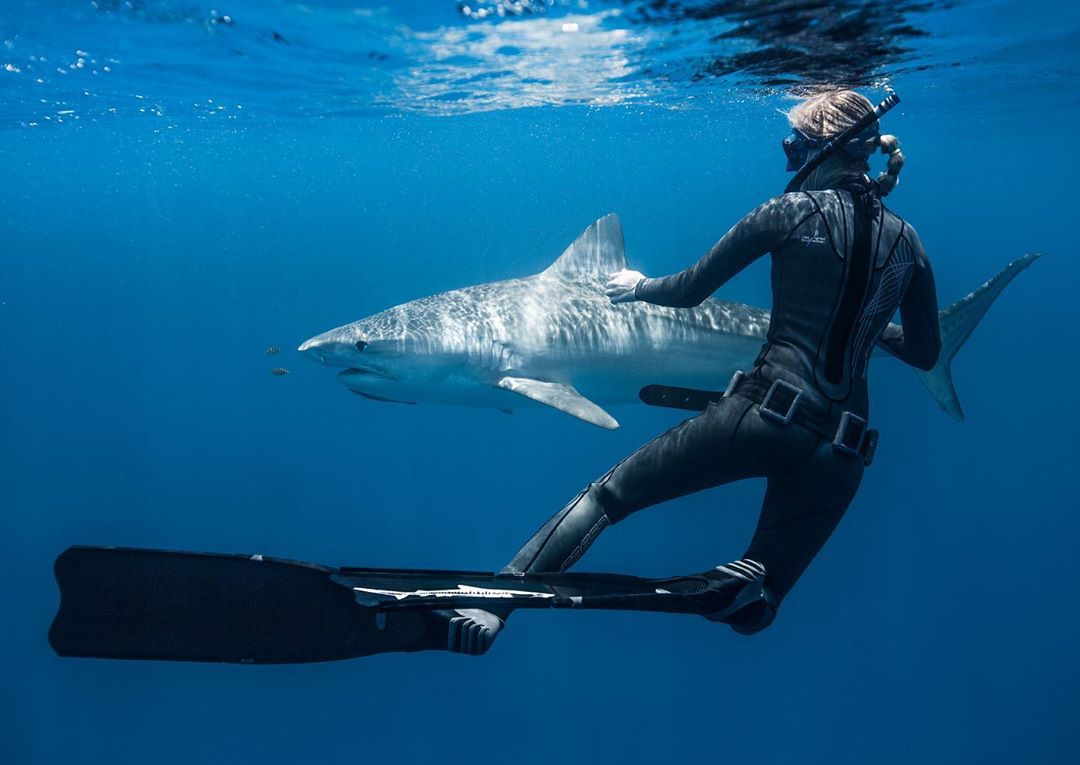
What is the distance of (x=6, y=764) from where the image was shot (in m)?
13.8

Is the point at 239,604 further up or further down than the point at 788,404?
further down

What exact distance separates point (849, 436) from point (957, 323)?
4.46 m

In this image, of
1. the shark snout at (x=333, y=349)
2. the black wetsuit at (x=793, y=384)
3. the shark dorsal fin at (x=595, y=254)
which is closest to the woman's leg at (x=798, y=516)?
the black wetsuit at (x=793, y=384)

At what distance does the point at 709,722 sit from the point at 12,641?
49.7ft

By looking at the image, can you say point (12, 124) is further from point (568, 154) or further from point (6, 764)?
point (568, 154)

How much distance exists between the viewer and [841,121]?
14.0 feet

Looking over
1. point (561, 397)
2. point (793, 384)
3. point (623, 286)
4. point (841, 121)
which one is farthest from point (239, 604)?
point (561, 397)

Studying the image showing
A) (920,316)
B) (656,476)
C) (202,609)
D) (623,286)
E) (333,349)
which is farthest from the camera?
(333,349)

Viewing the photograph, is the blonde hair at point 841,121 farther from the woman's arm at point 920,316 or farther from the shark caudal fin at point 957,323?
the shark caudal fin at point 957,323

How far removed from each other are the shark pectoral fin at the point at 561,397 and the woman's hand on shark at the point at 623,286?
6.27 feet

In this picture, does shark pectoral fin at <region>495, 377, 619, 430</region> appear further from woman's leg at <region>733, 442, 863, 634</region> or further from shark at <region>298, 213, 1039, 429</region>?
woman's leg at <region>733, 442, 863, 634</region>

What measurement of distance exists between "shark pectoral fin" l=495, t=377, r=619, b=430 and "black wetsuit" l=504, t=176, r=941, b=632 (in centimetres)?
247

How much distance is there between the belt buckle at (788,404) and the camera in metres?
4.02

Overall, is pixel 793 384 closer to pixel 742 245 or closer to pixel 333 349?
pixel 742 245
